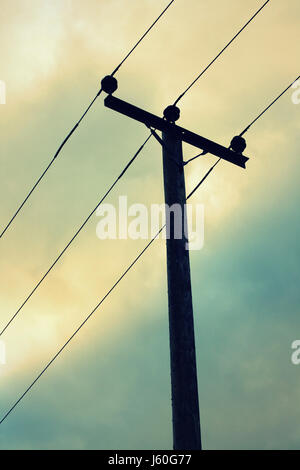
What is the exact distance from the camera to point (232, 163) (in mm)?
9430

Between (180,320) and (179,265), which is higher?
(179,265)

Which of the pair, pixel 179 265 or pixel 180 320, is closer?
pixel 180 320

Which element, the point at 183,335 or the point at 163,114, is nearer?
the point at 183,335

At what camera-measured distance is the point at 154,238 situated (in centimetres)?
1009

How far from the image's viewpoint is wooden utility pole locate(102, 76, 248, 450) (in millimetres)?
6738

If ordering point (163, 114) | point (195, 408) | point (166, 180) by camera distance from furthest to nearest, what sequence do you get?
point (163, 114), point (166, 180), point (195, 408)

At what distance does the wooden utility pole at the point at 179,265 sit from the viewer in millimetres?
6738

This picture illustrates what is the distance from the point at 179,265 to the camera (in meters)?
7.55

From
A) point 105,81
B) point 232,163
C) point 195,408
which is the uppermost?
point 105,81
